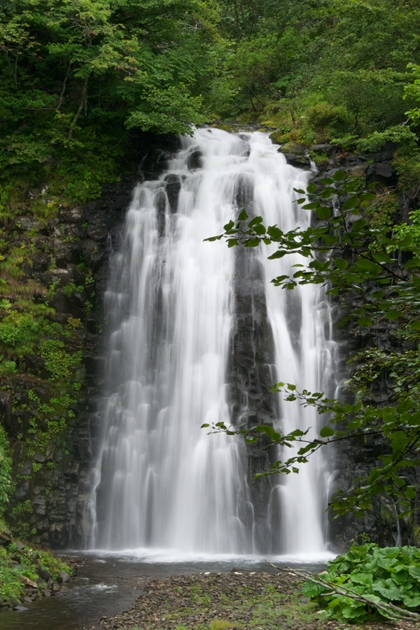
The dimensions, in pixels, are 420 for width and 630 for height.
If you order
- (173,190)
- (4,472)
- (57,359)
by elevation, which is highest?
(173,190)

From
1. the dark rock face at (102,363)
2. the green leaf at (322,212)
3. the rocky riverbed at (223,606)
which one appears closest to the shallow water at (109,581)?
the rocky riverbed at (223,606)

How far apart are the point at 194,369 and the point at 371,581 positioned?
817 cm

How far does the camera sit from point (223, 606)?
24.6 feet

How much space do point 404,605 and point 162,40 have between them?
16.7m

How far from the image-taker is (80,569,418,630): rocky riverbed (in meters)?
6.50

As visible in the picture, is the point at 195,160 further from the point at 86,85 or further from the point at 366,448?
the point at 366,448

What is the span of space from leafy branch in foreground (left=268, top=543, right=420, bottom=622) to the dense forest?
6.23 meters

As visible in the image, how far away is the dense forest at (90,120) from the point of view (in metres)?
13.4

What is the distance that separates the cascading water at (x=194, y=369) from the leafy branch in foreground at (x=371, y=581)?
5.14 metres

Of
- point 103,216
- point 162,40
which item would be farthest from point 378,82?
point 103,216

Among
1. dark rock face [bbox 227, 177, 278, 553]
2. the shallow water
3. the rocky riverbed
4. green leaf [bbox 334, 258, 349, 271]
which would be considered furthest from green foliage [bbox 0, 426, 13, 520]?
green leaf [bbox 334, 258, 349, 271]

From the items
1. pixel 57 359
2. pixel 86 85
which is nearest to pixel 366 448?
pixel 57 359

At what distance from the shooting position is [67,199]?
15961 millimetres

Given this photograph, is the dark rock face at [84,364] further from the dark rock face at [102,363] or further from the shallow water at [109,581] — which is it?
the shallow water at [109,581]
